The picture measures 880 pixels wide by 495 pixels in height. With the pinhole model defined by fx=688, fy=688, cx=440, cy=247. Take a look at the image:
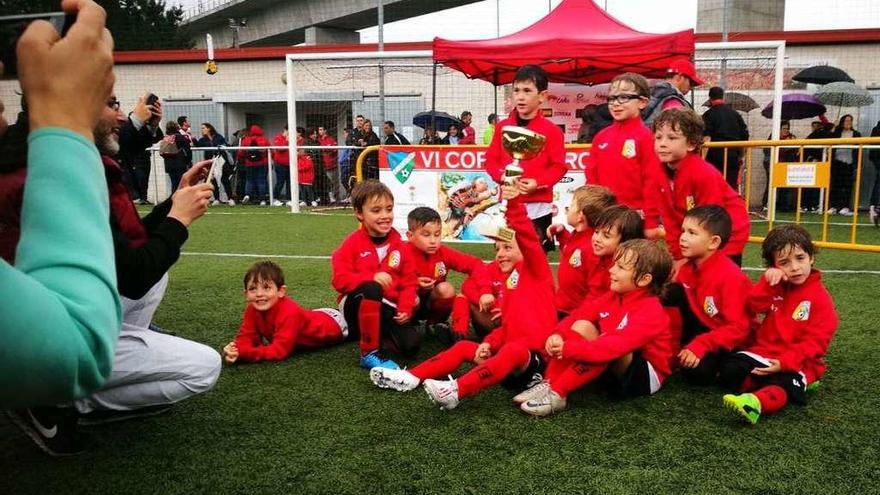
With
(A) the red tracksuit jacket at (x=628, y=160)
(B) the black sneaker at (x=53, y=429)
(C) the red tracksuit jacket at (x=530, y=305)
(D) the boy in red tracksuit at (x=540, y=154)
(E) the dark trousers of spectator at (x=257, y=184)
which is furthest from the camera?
(E) the dark trousers of spectator at (x=257, y=184)

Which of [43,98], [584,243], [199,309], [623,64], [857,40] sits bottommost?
[199,309]

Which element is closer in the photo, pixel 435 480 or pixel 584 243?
pixel 435 480

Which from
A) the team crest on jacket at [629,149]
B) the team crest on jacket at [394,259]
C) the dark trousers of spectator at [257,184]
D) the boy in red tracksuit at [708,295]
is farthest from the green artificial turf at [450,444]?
the dark trousers of spectator at [257,184]

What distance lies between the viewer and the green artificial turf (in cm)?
246

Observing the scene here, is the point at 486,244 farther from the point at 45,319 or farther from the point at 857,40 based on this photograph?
the point at 857,40

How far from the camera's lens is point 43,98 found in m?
0.94

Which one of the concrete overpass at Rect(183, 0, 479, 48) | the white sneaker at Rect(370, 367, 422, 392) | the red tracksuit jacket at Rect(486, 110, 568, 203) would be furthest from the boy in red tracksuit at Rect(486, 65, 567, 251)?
the concrete overpass at Rect(183, 0, 479, 48)

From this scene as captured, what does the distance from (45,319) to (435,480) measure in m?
1.85

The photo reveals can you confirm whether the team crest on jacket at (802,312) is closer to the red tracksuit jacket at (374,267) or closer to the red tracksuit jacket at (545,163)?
the red tracksuit jacket at (374,267)

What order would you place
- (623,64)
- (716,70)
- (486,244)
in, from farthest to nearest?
(716,70) → (623,64) → (486,244)

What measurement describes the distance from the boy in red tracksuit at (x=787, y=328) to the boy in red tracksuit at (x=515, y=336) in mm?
935

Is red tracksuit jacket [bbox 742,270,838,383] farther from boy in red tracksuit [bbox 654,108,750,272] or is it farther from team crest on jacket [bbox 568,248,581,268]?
team crest on jacket [bbox 568,248,581,268]

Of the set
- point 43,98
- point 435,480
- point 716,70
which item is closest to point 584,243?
point 435,480

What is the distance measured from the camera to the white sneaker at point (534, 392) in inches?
124
